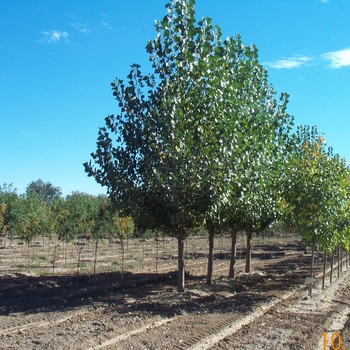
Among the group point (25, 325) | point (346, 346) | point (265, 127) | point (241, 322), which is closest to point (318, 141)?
point (265, 127)

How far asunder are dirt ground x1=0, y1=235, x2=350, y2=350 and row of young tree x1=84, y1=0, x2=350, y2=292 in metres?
1.93

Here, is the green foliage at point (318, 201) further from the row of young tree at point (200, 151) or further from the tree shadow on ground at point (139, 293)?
the tree shadow on ground at point (139, 293)

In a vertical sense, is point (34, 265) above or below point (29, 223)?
below

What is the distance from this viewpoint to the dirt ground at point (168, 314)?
8500mm

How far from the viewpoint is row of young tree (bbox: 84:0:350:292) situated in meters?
11.3

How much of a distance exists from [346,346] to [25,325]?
689 centimetres

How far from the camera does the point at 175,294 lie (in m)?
13.9

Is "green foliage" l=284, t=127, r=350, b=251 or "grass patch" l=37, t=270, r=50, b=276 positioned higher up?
"green foliage" l=284, t=127, r=350, b=251

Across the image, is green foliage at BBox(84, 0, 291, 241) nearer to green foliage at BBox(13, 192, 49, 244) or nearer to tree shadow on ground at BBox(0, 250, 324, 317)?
tree shadow on ground at BBox(0, 250, 324, 317)

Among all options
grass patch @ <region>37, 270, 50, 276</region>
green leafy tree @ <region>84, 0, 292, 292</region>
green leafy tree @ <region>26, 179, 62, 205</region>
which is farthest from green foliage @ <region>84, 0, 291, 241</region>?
green leafy tree @ <region>26, 179, 62, 205</region>

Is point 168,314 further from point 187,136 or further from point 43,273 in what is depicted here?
point 43,273

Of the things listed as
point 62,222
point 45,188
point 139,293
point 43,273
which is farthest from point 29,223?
point 45,188

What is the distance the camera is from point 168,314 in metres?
10.9

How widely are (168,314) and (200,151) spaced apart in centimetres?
427
